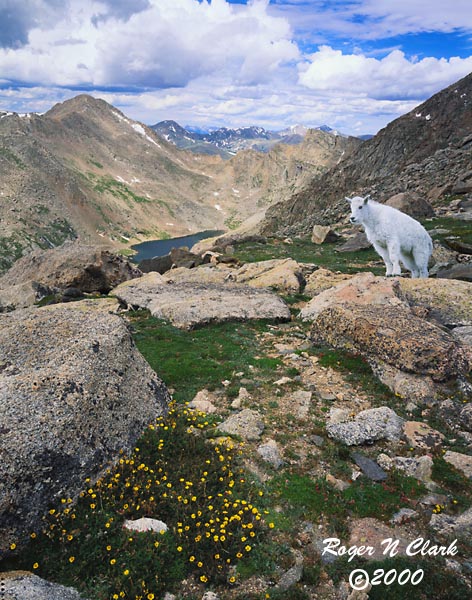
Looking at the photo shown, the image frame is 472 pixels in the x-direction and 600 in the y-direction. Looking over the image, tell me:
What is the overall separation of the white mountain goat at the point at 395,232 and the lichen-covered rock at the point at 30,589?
18.8 m

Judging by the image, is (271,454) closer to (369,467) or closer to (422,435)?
(369,467)

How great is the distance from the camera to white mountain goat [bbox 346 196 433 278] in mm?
20250

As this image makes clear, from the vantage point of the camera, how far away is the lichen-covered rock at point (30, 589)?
602 centimetres

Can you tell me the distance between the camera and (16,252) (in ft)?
574

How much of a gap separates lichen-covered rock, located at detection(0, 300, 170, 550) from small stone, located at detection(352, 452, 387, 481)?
5.23m

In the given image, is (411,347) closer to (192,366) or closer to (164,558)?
(192,366)

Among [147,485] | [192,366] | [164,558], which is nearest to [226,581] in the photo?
[164,558]

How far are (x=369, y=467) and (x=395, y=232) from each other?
13.9 metres

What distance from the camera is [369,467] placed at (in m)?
9.48

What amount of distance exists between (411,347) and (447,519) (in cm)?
566

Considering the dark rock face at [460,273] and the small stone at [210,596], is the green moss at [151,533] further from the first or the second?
the dark rock face at [460,273]
